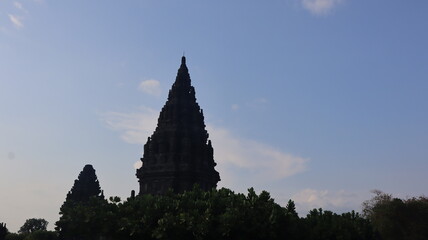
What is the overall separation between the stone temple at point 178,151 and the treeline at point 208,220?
23315 millimetres

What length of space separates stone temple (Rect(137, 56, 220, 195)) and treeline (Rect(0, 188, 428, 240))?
918 inches

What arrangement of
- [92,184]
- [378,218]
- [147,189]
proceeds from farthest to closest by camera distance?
[92,184] → [378,218] → [147,189]

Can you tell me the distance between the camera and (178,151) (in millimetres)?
63719

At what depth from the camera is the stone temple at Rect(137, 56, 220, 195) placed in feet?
204

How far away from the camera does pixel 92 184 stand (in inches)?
2911

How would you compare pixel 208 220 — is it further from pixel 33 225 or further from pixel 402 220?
pixel 33 225

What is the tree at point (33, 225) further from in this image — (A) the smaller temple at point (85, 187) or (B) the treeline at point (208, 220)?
(B) the treeline at point (208, 220)

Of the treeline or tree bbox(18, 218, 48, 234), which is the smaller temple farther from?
tree bbox(18, 218, 48, 234)

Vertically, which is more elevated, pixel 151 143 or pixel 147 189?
pixel 151 143

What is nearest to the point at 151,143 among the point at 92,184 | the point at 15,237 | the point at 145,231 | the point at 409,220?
the point at 92,184

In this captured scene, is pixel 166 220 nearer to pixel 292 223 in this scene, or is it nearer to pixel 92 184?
pixel 292 223

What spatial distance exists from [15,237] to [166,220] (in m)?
84.3

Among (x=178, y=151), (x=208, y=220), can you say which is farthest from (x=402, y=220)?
(x=208, y=220)

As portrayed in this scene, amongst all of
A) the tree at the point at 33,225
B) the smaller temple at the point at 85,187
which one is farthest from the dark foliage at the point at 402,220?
the tree at the point at 33,225
